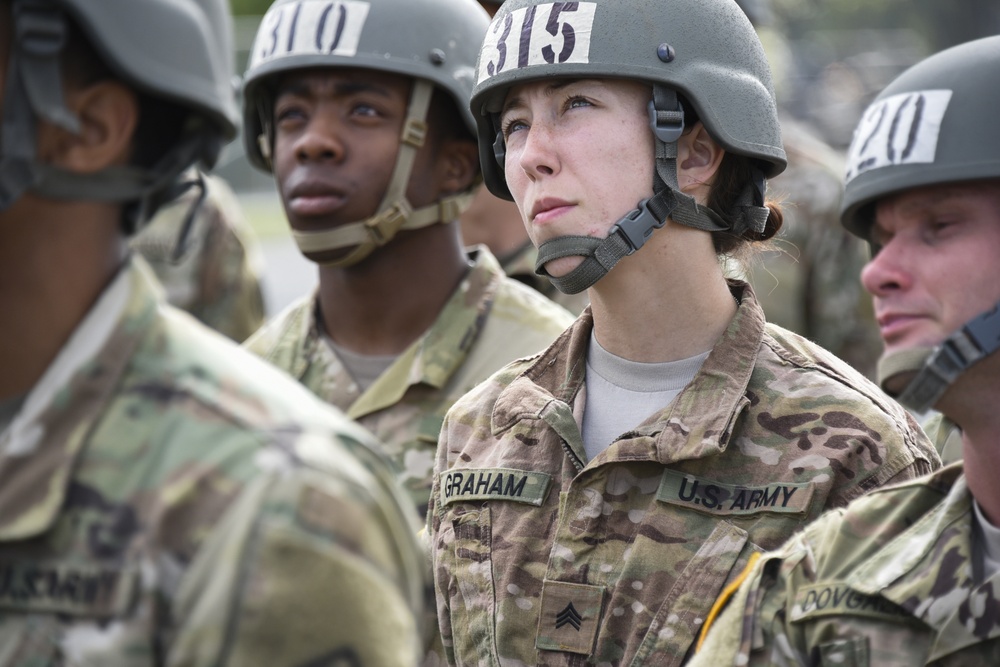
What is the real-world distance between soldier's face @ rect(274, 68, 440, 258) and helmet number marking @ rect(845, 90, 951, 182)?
7.42 feet

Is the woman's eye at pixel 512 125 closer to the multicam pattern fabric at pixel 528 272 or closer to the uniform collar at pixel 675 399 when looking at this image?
the uniform collar at pixel 675 399

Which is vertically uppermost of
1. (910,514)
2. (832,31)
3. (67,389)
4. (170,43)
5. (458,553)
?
(170,43)

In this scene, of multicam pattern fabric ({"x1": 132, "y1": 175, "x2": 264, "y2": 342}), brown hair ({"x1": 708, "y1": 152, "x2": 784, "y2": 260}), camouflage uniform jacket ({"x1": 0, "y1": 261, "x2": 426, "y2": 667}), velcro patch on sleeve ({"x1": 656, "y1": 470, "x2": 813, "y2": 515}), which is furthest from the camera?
multicam pattern fabric ({"x1": 132, "y1": 175, "x2": 264, "y2": 342})

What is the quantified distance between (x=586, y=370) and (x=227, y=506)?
1.85 meters

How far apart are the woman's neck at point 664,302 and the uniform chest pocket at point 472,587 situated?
1.84ft

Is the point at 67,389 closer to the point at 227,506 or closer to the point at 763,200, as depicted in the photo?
the point at 227,506

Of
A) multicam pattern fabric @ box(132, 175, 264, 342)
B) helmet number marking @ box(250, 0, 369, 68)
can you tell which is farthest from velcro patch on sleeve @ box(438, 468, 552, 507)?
multicam pattern fabric @ box(132, 175, 264, 342)

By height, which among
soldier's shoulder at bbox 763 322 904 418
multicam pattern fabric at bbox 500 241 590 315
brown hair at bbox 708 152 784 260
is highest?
brown hair at bbox 708 152 784 260

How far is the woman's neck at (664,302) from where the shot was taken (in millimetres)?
3709

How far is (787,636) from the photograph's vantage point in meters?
2.86

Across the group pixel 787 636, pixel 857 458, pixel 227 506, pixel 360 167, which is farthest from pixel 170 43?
pixel 360 167

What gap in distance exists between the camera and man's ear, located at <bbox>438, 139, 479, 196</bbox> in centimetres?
527

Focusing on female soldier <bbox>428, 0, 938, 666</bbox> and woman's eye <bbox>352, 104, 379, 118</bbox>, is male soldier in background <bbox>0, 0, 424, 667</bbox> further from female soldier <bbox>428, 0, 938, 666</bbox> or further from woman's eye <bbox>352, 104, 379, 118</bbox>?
woman's eye <bbox>352, 104, 379, 118</bbox>

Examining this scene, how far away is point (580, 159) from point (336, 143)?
5.08 ft
